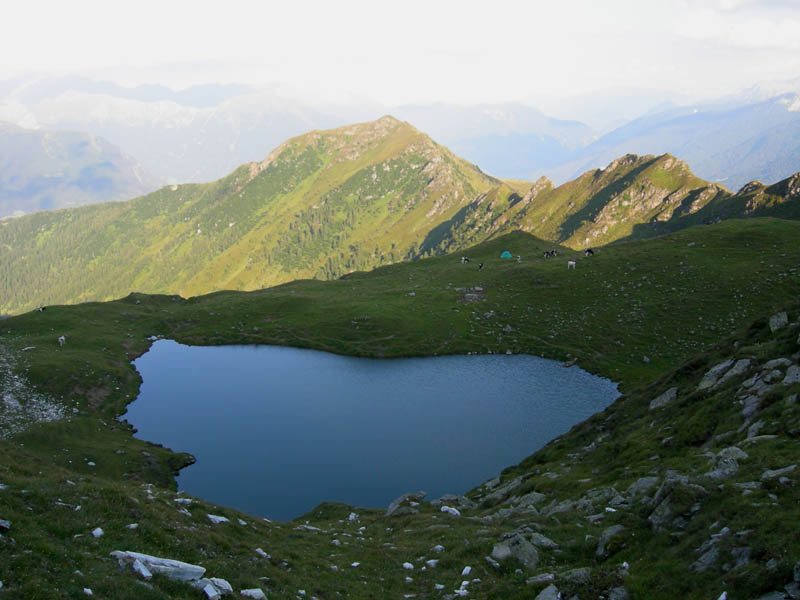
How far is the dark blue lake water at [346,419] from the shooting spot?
57.2 meters

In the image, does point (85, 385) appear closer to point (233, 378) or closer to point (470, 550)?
point (233, 378)

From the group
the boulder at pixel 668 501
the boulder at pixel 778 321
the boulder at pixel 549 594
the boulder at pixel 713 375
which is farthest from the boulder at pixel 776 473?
the boulder at pixel 778 321

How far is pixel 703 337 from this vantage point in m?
86.8

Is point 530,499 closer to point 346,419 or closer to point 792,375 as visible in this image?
point 792,375

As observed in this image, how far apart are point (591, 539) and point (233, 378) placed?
82507 millimetres

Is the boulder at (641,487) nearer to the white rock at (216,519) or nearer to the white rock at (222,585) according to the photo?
the white rock at (222,585)

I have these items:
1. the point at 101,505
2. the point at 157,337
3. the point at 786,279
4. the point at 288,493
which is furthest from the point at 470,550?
the point at 157,337

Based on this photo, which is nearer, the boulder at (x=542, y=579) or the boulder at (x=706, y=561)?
the boulder at (x=706, y=561)

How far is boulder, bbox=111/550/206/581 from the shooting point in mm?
16859

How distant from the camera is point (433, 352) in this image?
99.1 meters

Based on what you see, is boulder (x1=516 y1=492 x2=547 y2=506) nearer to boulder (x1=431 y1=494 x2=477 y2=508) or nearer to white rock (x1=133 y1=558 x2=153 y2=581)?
boulder (x1=431 y1=494 x2=477 y2=508)

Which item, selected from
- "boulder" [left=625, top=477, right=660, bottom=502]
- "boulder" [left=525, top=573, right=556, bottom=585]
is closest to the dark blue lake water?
"boulder" [left=625, top=477, right=660, bottom=502]

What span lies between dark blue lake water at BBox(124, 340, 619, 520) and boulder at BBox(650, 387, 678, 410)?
23.5 metres

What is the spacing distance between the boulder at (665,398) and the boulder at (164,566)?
35.3 meters
